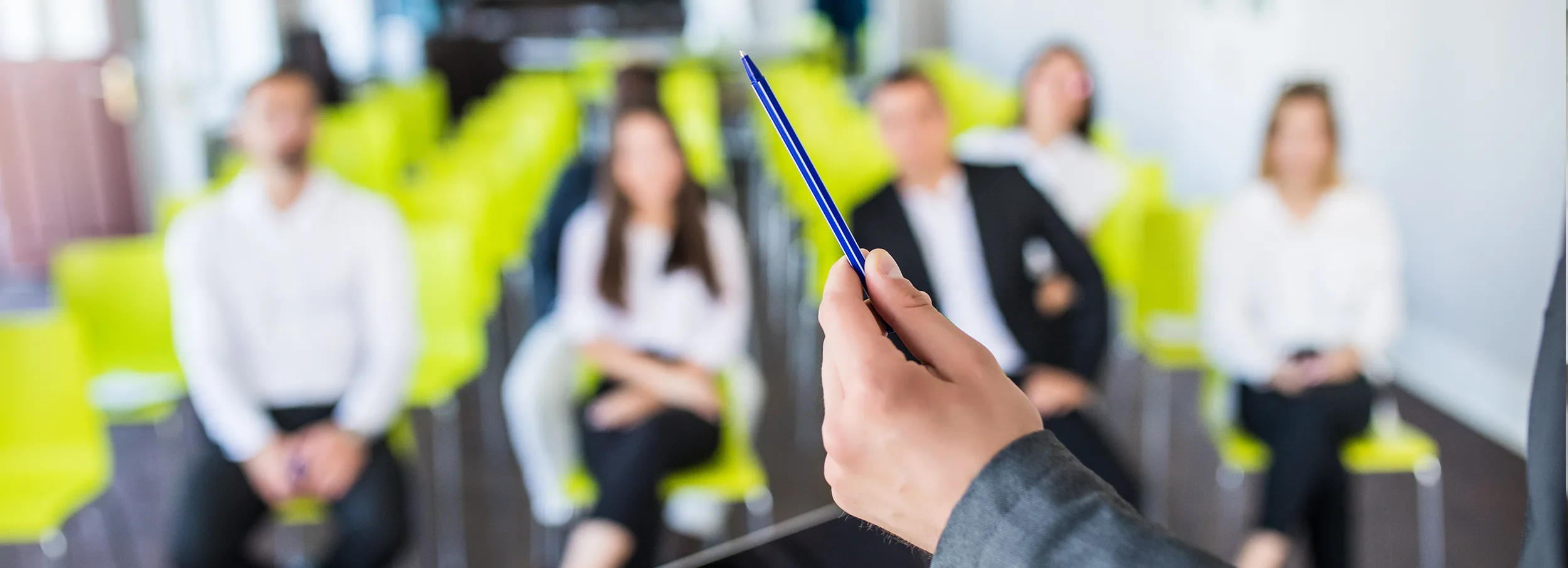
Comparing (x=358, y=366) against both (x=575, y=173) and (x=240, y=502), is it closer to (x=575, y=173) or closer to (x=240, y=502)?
(x=240, y=502)

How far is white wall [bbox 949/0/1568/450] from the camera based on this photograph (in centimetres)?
213

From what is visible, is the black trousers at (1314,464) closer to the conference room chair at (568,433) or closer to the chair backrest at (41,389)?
the conference room chair at (568,433)

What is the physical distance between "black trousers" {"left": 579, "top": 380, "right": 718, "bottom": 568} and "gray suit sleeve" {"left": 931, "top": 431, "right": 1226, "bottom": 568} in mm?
1247

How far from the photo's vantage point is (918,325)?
35cm

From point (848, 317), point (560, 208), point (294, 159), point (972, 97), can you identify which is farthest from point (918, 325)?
point (972, 97)

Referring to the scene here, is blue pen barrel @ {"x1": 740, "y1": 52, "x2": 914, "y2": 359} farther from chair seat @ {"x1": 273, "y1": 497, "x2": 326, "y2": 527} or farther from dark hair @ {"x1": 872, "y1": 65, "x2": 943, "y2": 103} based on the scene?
dark hair @ {"x1": 872, "y1": 65, "x2": 943, "y2": 103}

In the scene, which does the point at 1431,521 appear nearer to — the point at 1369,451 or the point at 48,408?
the point at 1369,451

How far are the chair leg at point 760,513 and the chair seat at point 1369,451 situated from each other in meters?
0.70

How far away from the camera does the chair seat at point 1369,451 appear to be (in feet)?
5.39

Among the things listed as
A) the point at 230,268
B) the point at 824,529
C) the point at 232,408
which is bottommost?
the point at 232,408

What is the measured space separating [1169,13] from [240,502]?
136 inches

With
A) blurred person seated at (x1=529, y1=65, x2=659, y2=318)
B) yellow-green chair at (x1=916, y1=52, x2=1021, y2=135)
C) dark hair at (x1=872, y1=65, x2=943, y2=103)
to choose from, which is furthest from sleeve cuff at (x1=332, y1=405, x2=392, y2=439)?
yellow-green chair at (x1=916, y1=52, x2=1021, y2=135)

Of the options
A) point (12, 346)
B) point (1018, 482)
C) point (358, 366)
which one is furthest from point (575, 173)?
point (1018, 482)

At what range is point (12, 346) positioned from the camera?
5.27 feet
